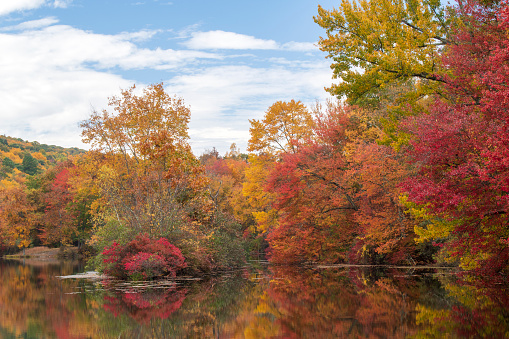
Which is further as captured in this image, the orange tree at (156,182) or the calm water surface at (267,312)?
the orange tree at (156,182)

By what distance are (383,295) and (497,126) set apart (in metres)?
5.18

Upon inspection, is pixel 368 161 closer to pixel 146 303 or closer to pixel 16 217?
pixel 146 303

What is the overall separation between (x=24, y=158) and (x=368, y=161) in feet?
288

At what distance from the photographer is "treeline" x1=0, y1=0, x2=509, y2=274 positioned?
1123 centimetres

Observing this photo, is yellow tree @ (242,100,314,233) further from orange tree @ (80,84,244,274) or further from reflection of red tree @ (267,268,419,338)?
reflection of red tree @ (267,268,419,338)

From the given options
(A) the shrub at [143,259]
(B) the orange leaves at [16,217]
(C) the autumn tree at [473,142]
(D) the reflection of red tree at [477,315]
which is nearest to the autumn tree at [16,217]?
(B) the orange leaves at [16,217]

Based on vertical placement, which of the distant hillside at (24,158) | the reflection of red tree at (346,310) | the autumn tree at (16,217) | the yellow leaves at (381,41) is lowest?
the reflection of red tree at (346,310)

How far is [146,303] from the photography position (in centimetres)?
1165

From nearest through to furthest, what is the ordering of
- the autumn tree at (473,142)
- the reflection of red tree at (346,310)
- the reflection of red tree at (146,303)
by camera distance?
1. the reflection of red tree at (346,310)
2. the reflection of red tree at (146,303)
3. the autumn tree at (473,142)

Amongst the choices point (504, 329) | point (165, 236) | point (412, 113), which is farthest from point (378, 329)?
point (165, 236)

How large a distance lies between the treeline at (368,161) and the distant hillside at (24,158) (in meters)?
50.8

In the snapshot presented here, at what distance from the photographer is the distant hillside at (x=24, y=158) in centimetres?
8494

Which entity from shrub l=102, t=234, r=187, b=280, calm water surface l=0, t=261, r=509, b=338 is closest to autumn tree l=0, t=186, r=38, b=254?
shrub l=102, t=234, r=187, b=280

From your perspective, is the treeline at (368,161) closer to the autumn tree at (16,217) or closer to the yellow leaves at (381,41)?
the yellow leaves at (381,41)
